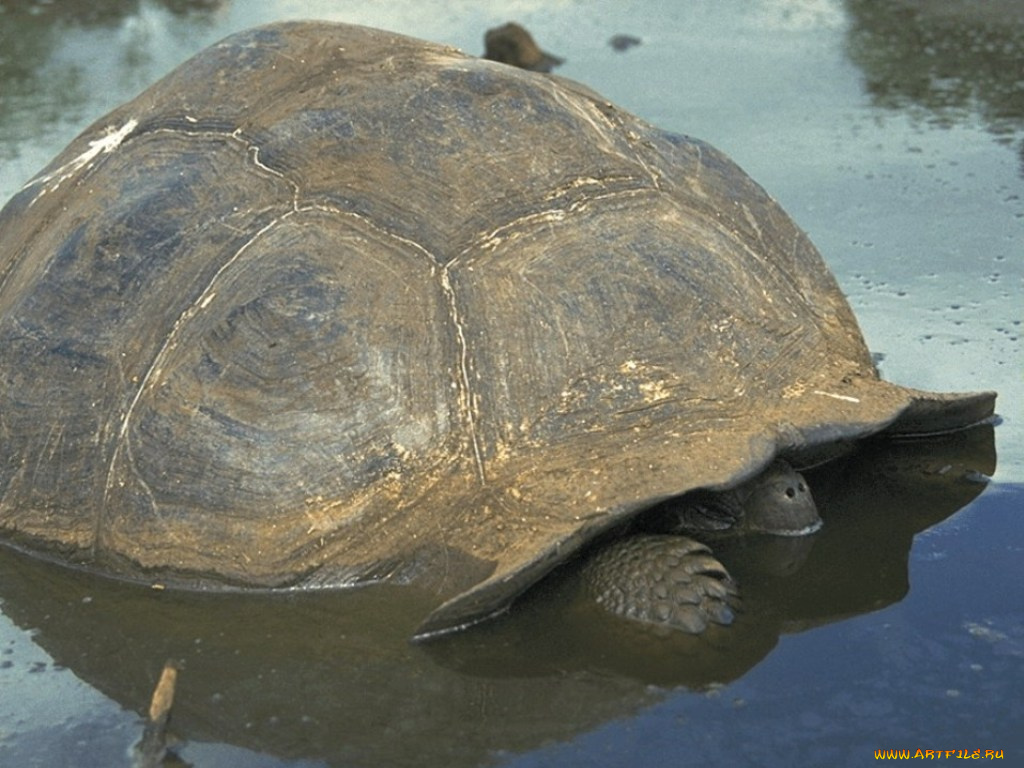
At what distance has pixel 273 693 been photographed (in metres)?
3.51

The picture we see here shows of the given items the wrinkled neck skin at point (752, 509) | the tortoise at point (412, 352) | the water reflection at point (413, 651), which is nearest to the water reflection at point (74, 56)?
the tortoise at point (412, 352)

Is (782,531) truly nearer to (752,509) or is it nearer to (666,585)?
(752,509)

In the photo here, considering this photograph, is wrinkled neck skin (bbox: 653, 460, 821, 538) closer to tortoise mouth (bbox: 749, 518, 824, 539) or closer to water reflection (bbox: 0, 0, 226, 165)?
tortoise mouth (bbox: 749, 518, 824, 539)

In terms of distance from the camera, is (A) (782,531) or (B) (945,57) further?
(B) (945,57)

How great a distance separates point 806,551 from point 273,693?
131 centimetres

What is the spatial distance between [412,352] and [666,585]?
0.79 metres

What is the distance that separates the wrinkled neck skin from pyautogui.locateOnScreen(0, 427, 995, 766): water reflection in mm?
66

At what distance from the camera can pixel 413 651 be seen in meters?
3.62

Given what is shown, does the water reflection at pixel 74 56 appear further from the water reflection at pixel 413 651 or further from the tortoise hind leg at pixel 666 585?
the tortoise hind leg at pixel 666 585

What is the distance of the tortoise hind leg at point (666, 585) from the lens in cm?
361

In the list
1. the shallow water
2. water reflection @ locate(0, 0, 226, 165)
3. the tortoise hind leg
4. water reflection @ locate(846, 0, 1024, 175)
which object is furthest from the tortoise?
water reflection @ locate(0, 0, 226, 165)

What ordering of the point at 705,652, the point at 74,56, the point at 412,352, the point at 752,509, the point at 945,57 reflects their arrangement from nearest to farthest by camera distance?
the point at 705,652 → the point at 412,352 → the point at 752,509 → the point at 945,57 → the point at 74,56

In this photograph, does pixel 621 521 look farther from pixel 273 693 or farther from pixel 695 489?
pixel 273 693

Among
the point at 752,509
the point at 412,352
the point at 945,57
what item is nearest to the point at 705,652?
the point at 752,509
